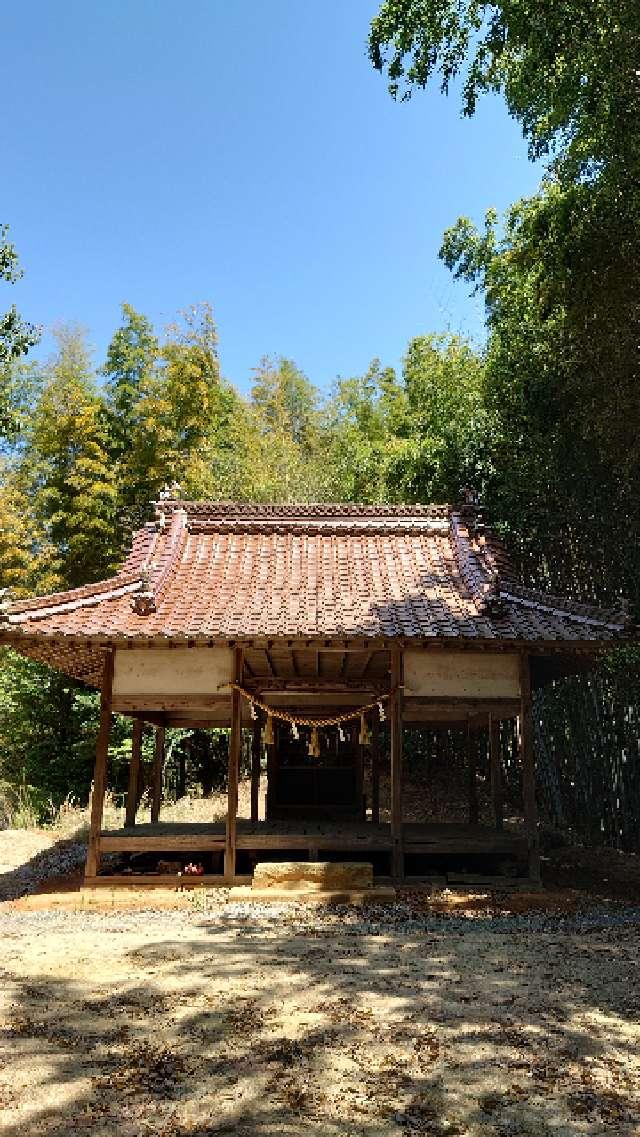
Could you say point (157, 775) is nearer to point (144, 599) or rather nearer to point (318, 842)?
point (318, 842)

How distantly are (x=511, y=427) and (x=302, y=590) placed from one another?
5053mm

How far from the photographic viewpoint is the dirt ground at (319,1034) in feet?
9.25

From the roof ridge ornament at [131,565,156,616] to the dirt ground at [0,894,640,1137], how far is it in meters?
3.45

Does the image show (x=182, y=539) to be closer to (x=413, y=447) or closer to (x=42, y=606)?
(x=42, y=606)

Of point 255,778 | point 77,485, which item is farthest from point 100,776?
point 77,485

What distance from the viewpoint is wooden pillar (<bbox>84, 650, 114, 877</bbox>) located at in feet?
26.9

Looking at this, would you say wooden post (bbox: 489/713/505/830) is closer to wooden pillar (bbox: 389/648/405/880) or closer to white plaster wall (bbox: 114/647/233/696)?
wooden pillar (bbox: 389/648/405/880)

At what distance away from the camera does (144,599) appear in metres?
8.44

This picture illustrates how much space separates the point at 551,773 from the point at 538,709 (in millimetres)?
1098

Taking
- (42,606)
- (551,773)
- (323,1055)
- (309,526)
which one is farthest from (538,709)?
(323,1055)

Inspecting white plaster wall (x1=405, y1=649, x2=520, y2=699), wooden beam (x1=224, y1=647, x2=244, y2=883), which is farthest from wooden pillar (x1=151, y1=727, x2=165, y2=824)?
white plaster wall (x1=405, y1=649, x2=520, y2=699)

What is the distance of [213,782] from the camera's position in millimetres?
17250

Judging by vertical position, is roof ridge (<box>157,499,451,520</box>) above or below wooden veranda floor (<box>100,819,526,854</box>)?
above

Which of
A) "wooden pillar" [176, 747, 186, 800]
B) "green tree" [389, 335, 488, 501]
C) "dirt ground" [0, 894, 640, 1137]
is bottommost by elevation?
"dirt ground" [0, 894, 640, 1137]
